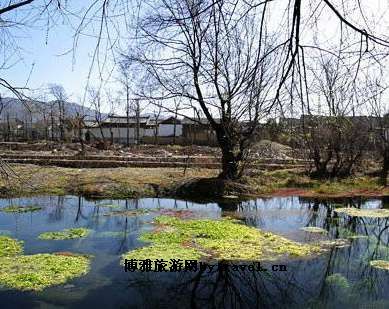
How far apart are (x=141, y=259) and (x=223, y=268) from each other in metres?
1.43

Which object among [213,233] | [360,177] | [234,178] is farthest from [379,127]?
Answer: [213,233]

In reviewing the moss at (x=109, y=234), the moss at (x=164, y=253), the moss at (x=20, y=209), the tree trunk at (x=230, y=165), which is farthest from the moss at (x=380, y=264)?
the tree trunk at (x=230, y=165)

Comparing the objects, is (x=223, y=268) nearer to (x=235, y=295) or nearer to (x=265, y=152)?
(x=235, y=295)

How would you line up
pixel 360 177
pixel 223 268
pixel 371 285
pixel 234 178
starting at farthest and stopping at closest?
pixel 360 177 < pixel 234 178 < pixel 223 268 < pixel 371 285

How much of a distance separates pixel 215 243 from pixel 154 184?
744 centimetres

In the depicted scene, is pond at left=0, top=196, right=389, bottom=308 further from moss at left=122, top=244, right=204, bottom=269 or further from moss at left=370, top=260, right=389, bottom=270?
moss at left=122, top=244, right=204, bottom=269

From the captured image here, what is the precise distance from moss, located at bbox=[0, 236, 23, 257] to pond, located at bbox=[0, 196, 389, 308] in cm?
18

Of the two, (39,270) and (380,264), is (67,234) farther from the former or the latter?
(380,264)

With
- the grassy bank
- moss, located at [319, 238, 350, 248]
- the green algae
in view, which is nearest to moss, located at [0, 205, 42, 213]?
the grassy bank

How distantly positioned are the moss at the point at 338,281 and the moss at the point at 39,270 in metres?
3.84

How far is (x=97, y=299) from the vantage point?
6.56m

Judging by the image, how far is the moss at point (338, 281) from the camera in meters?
7.24

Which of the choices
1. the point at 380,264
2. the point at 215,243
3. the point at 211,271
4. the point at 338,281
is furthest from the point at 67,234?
the point at 380,264

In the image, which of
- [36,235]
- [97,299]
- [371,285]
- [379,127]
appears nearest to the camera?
[97,299]
